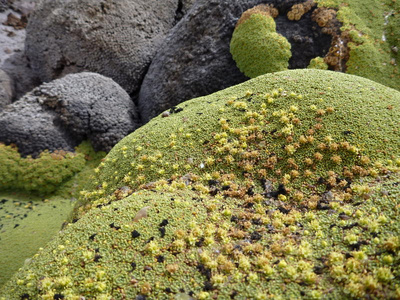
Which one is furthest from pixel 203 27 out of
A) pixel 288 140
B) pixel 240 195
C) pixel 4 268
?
pixel 4 268

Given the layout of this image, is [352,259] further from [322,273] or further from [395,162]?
[395,162]

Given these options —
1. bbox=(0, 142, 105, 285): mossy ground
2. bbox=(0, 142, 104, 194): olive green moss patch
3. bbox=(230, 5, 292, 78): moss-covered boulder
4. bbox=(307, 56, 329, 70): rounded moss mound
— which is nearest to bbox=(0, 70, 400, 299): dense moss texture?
bbox=(0, 142, 105, 285): mossy ground

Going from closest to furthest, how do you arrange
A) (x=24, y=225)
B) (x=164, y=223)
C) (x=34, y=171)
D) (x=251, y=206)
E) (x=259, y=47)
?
1. (x=164, y=223)
2. (x=251, y=206)
3. (x=24, y=225)
4. (x=34, y=171)
5. (x=259, y=47)

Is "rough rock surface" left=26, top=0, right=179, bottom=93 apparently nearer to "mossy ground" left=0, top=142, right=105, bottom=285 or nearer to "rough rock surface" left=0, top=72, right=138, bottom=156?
"rough rock surface" left=0, top=72, right=138, bottom=156

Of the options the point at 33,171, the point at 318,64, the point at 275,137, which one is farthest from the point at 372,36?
the point at 33,171

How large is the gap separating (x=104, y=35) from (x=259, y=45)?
729 cm

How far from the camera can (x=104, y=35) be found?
1262 cm

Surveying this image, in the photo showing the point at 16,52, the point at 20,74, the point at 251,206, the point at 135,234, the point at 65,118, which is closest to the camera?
the point at 135,234

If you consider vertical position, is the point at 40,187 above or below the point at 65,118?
below

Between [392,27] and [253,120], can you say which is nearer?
[253,120]

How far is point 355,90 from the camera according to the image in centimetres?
566

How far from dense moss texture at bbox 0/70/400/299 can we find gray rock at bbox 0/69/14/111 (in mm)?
10167

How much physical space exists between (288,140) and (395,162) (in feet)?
5.53

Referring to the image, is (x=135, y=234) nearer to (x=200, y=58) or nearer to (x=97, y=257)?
(x=97, y=257)
